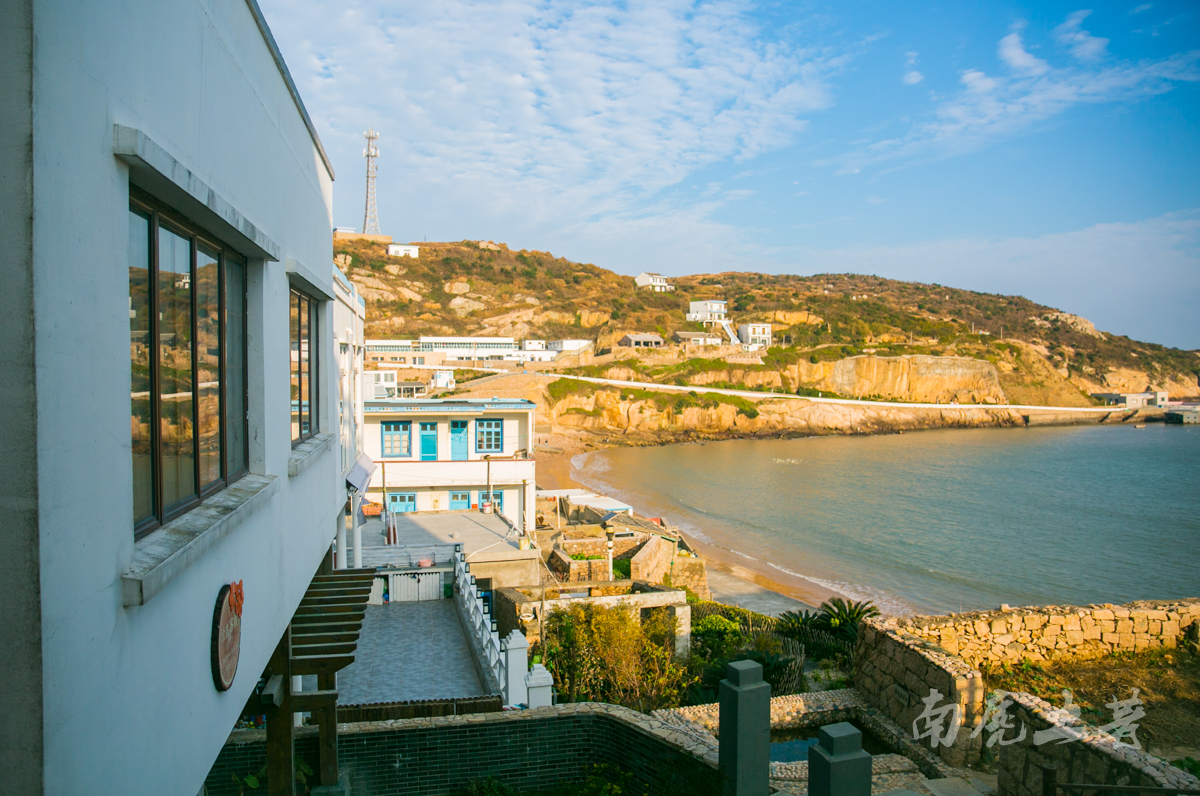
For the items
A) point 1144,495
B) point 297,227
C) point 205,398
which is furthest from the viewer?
point 1144,495

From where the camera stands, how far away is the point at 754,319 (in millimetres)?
121750

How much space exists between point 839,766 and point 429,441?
19893mm

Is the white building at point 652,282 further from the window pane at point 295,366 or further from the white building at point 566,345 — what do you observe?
the window pane at point 295,366

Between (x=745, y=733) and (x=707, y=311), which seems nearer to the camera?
(x=745, y=733)

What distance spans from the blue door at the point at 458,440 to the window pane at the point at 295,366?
1769cm

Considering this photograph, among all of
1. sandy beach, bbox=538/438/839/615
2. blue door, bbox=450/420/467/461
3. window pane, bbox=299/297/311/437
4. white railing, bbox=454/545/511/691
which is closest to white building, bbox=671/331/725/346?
sandy beach, bbox=538/438/839/615

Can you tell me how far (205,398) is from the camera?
3.41m

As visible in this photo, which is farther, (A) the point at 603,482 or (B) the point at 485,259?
(B) the point at 485,259

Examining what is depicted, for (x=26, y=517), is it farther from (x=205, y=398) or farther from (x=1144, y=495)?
(x=1144, y=495)

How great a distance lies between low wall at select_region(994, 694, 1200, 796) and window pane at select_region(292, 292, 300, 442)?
312 inches

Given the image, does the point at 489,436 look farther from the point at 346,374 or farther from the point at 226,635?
the point at 226,635

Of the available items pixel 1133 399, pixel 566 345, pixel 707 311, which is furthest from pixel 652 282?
pixel 1133 399

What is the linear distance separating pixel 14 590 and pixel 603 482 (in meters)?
48.7

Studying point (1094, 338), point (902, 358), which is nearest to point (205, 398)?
point (902, 358)
